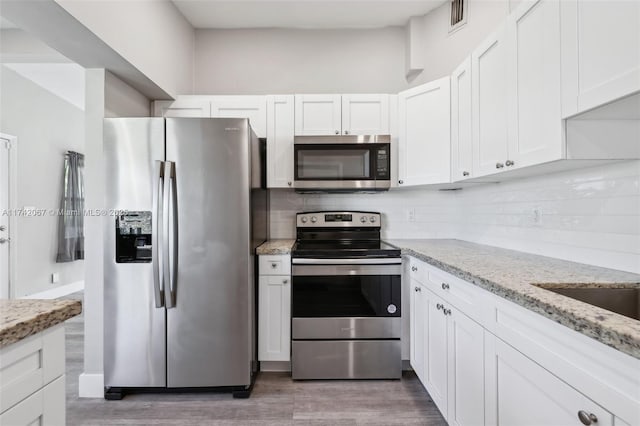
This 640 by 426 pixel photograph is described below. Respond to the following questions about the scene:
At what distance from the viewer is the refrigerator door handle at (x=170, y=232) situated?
1.85m

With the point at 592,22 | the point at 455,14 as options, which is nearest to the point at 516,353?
the point at 592,22

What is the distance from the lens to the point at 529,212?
71.8 inches

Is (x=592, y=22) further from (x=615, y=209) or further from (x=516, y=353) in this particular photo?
(x=516, y=353)

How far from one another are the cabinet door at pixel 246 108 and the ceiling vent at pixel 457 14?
5.36 feet

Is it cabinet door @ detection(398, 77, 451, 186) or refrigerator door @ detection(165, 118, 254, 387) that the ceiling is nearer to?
cabinet door @ detection(398, 77, 451, 186)

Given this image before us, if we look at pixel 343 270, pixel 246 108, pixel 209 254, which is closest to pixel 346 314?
pixel 343 270

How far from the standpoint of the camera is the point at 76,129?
15.0 ft

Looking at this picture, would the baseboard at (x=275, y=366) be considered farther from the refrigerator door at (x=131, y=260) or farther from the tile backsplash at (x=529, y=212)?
the tile backsplash at (x=529, y=212)

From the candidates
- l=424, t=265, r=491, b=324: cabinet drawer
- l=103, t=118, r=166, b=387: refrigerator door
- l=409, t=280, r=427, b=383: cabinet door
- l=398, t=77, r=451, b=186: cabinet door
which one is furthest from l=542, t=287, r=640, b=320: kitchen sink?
l=103, t=118, r=166, b=387: refrigerator door

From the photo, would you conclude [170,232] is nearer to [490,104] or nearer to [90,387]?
[90,387]

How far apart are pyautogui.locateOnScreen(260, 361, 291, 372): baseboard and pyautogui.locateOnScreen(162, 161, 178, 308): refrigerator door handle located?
905 millimetres

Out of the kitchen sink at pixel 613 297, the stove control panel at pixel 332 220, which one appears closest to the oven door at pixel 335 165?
the stove control panel at pixel 332 220

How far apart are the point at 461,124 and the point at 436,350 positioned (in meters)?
1.45

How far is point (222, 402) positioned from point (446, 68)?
2.97m
